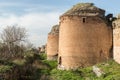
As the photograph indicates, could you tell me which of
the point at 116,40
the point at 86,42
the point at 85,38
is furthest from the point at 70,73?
the point at 116,40

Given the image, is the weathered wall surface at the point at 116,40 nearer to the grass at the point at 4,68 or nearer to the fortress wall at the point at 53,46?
the grass at the point at 4,68

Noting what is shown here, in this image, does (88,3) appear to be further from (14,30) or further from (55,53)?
(14,30)

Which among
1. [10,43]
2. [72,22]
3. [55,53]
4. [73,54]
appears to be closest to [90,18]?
[72,22]

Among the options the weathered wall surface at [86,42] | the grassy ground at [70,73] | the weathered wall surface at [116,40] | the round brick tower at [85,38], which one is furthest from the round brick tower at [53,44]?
the weathered wall surface at [116,40]

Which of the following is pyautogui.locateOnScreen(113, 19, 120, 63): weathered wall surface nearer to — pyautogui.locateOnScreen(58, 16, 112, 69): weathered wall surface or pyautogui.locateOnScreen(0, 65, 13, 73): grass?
→ pyautogui.locateOnScreen(58, 16, 112, 69): weathered wall surface

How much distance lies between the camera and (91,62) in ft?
78.3

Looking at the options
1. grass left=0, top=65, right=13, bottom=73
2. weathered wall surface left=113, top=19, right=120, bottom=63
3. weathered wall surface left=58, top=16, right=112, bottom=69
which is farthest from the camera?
weathered wall surface left=58, top=16, right=112, bottom=69

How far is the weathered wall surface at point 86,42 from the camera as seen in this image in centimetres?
2391

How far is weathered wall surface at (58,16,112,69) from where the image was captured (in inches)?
941

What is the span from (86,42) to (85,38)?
296mm

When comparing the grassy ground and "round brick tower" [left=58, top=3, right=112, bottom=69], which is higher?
"round brick tower" [left=58, top=3, right=112, bottom=69]

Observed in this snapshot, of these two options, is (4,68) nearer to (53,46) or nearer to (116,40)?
(116,40)

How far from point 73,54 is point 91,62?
1.40 meters

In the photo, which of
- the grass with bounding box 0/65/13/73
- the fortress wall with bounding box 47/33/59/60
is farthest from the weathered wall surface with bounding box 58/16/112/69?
the fortress wall with bounding box 47/33/59/60
